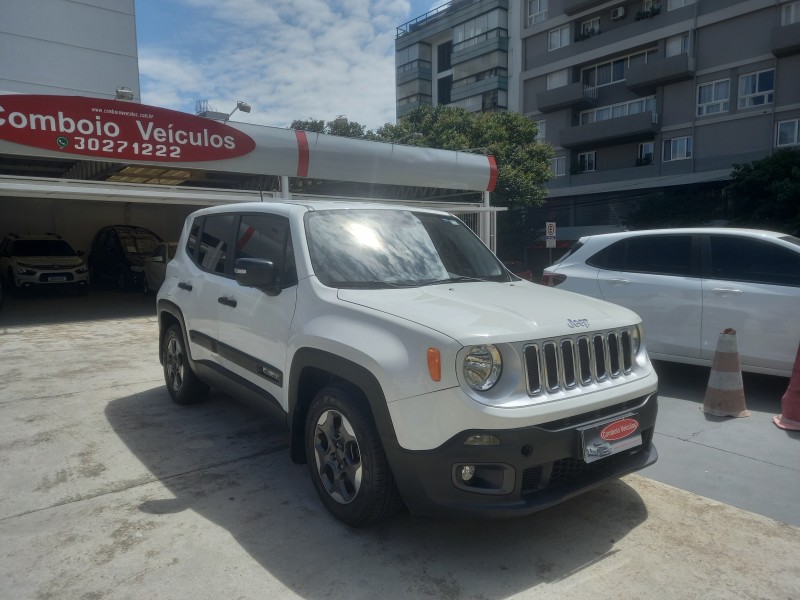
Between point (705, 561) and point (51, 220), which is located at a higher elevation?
point (51, 220)

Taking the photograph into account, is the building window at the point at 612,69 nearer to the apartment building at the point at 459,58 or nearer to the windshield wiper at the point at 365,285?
the apartment building at the point at 459,58

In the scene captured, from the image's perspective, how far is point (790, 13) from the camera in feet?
88.0

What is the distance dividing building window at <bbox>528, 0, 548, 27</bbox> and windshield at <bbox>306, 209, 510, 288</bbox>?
38610 millimetres

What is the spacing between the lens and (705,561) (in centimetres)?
296

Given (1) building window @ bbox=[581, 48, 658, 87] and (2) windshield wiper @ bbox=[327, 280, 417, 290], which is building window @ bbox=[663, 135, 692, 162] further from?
(2) windshield wiper @ bbox=[327, 280, 417, 290]

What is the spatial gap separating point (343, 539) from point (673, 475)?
2.31 metres

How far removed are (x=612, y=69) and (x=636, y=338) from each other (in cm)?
3561

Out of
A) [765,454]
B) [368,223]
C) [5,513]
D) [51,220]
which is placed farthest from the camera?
[51,220]

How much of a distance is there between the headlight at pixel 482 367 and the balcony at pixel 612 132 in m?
32.9

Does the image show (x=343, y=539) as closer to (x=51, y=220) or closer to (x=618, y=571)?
(x=618, y=571)

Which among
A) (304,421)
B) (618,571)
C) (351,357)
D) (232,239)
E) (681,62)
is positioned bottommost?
(618,571)

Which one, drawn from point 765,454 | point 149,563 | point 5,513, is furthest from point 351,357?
point 765,454

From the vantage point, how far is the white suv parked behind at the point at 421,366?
2.75m

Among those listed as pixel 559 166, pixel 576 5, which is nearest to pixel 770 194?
pixel 559 166
